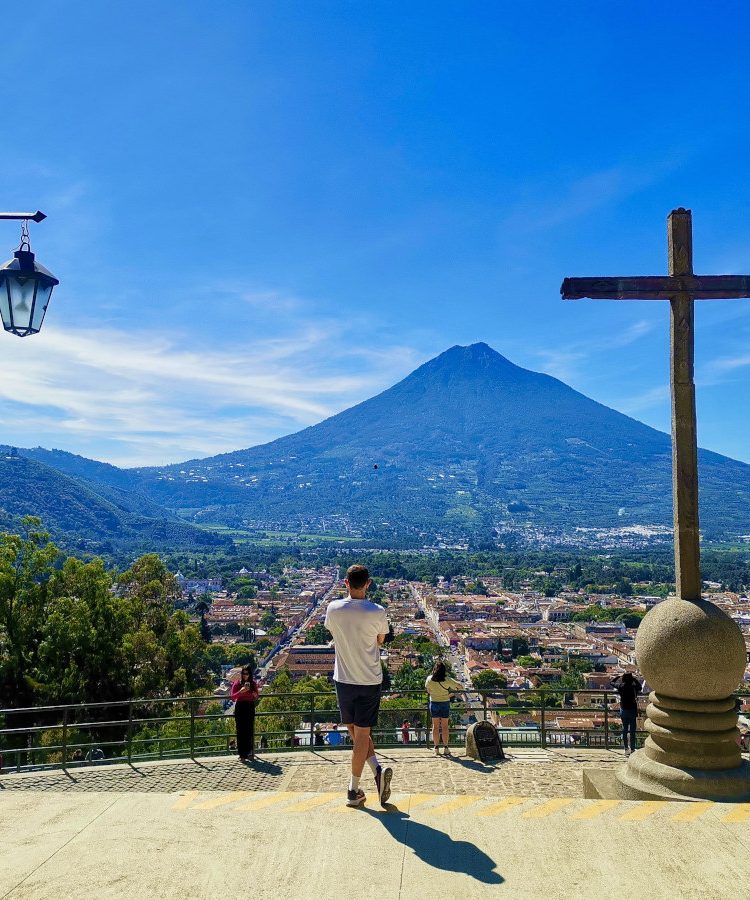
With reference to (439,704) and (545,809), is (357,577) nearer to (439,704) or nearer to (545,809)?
(545,809)

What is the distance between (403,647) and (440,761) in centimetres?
4587

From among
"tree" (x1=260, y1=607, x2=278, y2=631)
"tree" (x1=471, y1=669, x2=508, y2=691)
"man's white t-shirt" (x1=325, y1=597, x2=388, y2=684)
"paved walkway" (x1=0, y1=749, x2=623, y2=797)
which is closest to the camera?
"man's white t-shirt" (x1=325, y1=597, x2=388, y2=684)

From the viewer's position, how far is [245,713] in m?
7.60

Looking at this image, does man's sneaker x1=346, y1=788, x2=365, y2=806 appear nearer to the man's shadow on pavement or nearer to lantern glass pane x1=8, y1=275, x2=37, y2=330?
the man's shadow on pavement

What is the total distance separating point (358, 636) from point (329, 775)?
347cm

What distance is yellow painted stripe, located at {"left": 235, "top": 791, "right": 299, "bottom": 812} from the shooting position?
3.91m

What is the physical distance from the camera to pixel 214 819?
3.53 metres

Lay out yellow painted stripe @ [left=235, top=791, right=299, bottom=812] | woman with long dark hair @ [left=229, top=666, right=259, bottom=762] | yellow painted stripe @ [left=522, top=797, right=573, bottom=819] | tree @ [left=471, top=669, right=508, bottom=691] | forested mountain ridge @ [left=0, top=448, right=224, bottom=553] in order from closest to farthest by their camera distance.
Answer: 1. yellow painted stripe @ [left=522, top=797, right=573, bottom=819]
2. yellow painted stripe @ [left=235, top=791, right=299, bottom=812]
3. woman with long dark hair @ [left=229, top=666, right=259, bottom=762]
4. tree @ [left=471, top=669, right=508, bottom=691]
5. forested mountain ridge @ [left=0, top=448, right=224, bottom=553]

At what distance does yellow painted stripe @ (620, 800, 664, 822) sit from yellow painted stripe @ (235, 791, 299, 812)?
1.81 metres

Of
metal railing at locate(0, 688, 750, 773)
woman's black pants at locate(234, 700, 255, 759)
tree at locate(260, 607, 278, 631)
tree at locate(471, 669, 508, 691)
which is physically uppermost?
woman's black pants at locate(234, 700, 255, 759)

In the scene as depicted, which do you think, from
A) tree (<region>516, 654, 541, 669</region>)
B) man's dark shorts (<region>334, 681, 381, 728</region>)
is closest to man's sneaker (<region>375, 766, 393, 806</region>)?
man's dark shorts (<region>334, 681, 381, 728</region>)

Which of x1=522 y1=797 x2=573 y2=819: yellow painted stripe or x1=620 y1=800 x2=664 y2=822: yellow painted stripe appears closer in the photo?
x1=620 y1=800 x2=664 y2=822: yellow painted stripe

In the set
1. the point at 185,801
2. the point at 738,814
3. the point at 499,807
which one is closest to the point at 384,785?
the point at 499,807

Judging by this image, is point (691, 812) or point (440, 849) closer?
point (440, 849)
